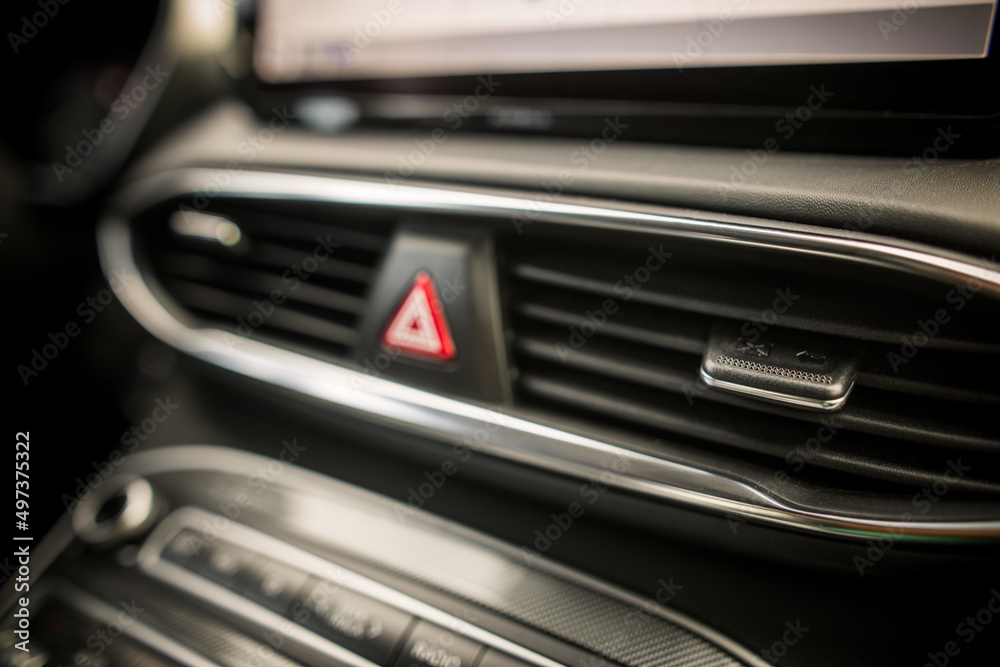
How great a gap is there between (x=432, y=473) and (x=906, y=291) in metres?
0.47

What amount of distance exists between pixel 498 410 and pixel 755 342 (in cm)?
25

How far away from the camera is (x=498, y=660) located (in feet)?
1.77

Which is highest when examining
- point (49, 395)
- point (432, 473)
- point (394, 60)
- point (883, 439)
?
point (394, 60)

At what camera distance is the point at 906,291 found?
43 cm

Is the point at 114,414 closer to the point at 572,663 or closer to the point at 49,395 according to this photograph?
the point at 49,395

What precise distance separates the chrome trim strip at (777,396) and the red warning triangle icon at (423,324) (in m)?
0.26

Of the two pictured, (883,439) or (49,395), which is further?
(49,395)

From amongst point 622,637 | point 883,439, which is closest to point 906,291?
point 883,439

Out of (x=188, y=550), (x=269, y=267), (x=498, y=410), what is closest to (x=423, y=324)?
(x=498, y=410)

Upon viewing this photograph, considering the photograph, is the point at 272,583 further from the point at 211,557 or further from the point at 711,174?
the point at 711,174

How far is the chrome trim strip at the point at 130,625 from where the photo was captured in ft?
2.02

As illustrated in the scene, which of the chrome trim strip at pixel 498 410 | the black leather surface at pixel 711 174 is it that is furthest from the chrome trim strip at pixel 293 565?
the black leather surface at pixel 711 174

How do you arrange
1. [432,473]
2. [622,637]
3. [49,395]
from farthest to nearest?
[49,395]
[432,473]
[622,637]

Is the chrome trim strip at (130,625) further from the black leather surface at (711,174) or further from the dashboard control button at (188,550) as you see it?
the black leather surface at (711,174)
